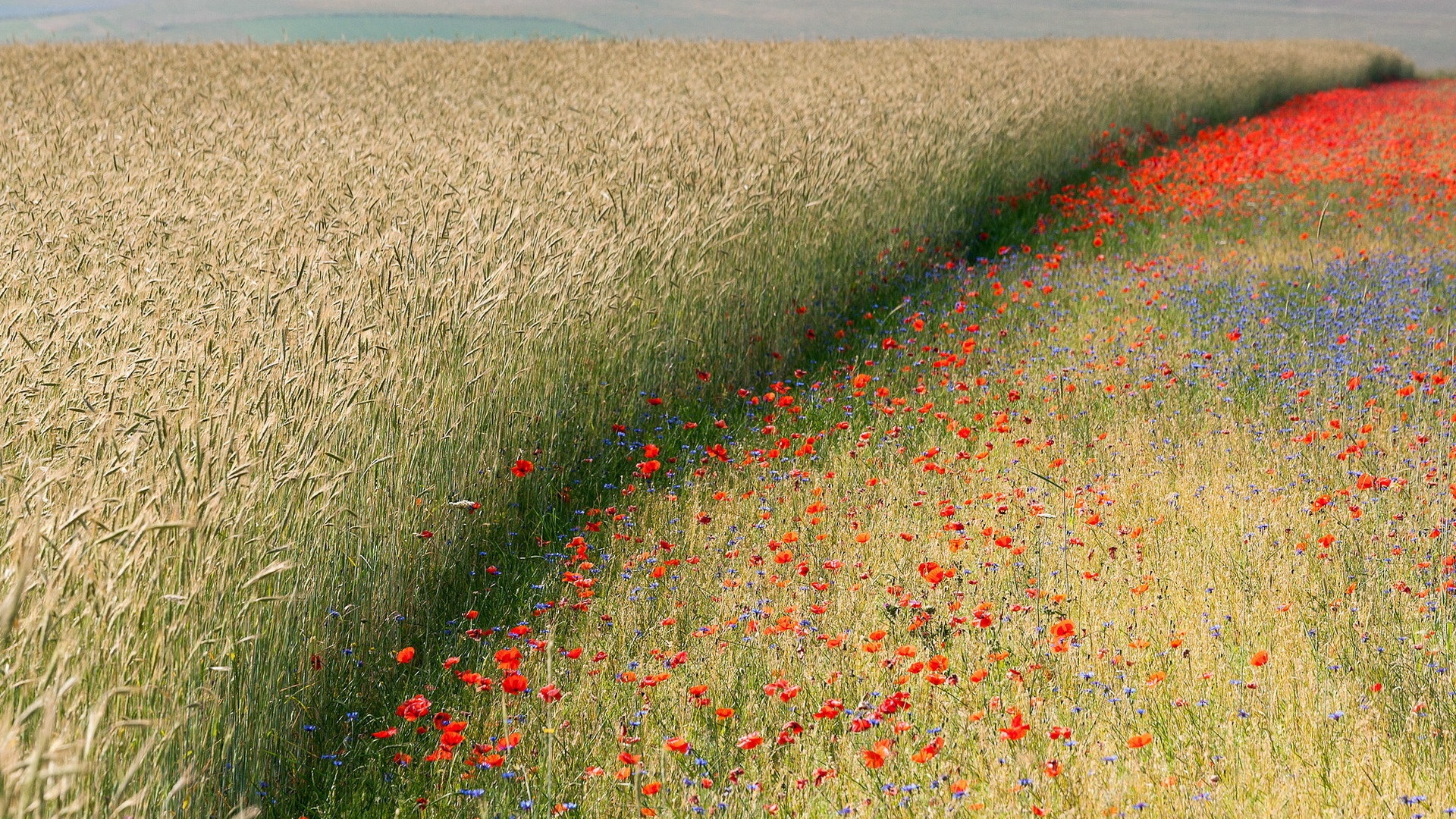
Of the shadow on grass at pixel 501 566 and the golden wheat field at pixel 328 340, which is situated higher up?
the golden wheat field at pixel 328 340

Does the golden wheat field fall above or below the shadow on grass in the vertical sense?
above

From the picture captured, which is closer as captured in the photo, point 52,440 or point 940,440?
point 52,440

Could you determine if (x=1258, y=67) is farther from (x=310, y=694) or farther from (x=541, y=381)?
(x=310, y=694)

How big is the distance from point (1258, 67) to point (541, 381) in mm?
17344

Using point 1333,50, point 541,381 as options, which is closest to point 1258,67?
point 1333,50

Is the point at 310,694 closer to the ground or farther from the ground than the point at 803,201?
closer to the ground

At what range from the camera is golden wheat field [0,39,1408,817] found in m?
2.12

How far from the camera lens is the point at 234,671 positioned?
238 cm

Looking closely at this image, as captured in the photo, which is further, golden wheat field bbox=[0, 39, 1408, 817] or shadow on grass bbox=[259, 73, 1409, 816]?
shadow on grass bbox=[259, 73, 1409, 816]

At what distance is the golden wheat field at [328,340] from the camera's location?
2125 millimetres

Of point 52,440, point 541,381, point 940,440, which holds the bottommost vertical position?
point 940,440

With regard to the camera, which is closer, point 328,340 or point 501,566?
point 328,340

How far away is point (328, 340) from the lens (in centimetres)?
312

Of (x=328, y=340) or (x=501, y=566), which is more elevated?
(x=328, y=340)
